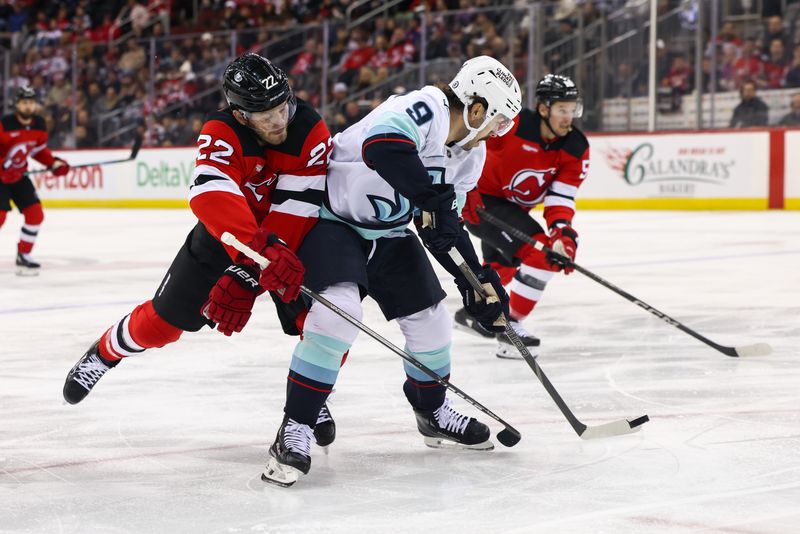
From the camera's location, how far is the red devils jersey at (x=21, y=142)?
7.57 m

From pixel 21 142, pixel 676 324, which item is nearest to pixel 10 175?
pixel 21 142

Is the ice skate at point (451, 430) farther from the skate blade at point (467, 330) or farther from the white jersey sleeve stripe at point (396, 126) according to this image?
the skate blade at point (467, 330)

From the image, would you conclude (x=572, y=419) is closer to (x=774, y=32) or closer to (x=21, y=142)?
(x=21, y=142)

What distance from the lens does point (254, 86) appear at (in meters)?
2.55

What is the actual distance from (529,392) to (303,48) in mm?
10551

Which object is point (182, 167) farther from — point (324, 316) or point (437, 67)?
point (324, 316)

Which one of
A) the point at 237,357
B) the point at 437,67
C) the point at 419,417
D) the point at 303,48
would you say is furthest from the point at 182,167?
the point at 419,417

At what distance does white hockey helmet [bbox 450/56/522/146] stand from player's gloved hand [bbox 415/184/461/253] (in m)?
0.21

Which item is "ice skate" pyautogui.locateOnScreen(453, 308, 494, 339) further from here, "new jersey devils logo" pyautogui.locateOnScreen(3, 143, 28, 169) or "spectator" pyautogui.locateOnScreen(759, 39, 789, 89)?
"spectator" pyautogui.locateOnScreen(759, 39, 789, 89)

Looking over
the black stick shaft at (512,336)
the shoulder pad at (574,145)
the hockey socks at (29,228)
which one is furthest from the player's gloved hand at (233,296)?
the hockey socks at (29,228)

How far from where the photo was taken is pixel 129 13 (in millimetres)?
16969

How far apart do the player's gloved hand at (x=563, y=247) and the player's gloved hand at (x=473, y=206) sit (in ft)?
1.00

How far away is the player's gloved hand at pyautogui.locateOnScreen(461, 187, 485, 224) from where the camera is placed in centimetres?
442

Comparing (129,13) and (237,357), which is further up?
A: (129,13)
